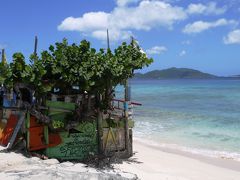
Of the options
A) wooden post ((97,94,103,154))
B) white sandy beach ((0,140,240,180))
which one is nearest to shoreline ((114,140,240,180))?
white sandy beach ((0,140,240,180))

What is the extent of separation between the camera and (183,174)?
1117 centimetres

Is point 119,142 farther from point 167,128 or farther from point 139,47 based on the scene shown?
point 167,128

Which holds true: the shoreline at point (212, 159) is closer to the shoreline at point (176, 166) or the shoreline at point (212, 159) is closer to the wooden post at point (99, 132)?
the shoreline at point (176, 166)

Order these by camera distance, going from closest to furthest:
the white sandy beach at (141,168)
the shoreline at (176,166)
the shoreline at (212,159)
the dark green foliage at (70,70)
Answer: the white sandy beach at (141,168) < the dark green foliage at (70,70) < the shoreline at (176,166) < the shoreline at (212,159)

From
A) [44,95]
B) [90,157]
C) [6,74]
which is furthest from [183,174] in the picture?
[6,74]

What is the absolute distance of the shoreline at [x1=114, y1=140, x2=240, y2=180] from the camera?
34.9 feet

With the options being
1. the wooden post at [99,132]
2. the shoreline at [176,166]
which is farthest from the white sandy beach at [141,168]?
the wooden post at [99,132]

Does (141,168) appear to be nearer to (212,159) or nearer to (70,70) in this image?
(70,70)

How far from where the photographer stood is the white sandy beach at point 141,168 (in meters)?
8.22

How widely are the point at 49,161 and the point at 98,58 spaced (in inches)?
114

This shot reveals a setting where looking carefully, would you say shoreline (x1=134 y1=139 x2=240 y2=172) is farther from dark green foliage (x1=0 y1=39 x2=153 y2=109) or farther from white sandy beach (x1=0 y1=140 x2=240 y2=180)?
dark green foliage (x1=0 y1=39 x2=153 y2=109)

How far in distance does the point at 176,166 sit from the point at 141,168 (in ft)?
5.48

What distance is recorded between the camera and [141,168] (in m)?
11.1

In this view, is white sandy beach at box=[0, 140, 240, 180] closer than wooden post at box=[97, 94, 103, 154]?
Yes
